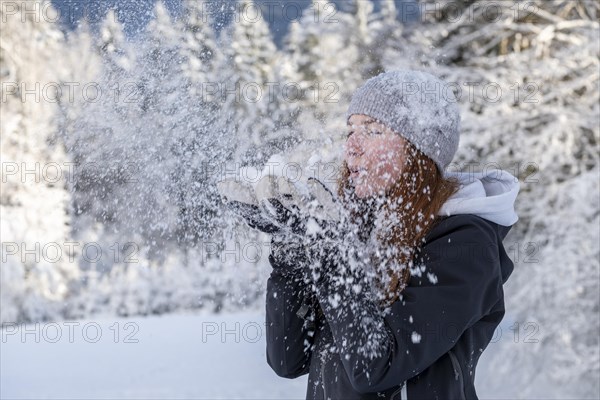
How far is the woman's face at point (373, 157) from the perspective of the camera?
171cm

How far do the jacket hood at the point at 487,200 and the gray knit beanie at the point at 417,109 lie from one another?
4.4 inches

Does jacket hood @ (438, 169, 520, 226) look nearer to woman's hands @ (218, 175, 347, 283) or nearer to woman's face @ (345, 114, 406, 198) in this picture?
woman's face @ (345, 114, 406, 198)

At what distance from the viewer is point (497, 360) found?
614cm

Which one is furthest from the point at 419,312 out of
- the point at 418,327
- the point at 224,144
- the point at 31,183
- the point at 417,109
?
the point at 31,183

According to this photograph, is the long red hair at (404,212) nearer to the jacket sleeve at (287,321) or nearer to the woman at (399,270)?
the woman at (399,270)

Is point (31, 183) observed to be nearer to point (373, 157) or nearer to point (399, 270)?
point (373, 157)

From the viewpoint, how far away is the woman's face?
67.2 inches

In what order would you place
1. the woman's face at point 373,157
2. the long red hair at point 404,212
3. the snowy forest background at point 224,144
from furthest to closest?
the snowy forest background at point 224,144 < the woman's face at point 373,157 < the long red hair at point 404,212

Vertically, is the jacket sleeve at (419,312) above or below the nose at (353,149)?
below

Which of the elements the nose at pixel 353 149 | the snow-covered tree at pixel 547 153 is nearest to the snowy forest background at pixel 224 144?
the snow-covered tree at pixel 547 153

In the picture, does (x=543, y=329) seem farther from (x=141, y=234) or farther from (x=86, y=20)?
(x=141, y=234)

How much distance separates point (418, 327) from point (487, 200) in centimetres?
36

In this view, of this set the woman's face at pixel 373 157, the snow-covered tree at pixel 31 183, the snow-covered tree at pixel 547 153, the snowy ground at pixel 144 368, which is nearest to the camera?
the woman's face at pixel 373 157

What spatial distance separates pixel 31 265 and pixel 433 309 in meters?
10.5
